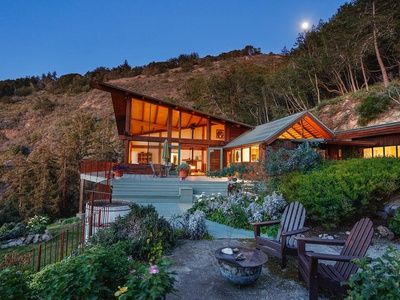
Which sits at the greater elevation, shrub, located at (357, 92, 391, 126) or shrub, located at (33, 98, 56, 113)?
shrub, located at (33, 98, 56, 113)

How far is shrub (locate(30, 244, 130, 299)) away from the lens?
260 centimetres

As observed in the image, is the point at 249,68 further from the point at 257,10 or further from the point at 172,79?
the point at 257,10

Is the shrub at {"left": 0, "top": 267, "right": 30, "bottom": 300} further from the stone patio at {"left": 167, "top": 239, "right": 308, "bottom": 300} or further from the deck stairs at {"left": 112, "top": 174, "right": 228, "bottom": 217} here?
the deck stairs at {"left": 112, "top": 174, "right": 228, "bottom": 217}

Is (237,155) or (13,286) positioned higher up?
(237,155)

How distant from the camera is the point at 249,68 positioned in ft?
108

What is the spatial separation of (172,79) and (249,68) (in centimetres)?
2070

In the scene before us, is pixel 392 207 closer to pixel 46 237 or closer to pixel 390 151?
pixel 390 151

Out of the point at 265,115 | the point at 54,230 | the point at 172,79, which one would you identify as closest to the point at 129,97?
the point at 54,230

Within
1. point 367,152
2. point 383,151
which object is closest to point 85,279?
point 383,151

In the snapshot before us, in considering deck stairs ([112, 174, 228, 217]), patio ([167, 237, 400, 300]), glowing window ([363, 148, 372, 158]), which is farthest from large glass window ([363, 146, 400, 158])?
patio ([167, 237, 400, 300])

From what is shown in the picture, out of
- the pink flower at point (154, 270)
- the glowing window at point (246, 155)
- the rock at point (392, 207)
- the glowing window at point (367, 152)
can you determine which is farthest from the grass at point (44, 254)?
the glowing window at point (367, 152)

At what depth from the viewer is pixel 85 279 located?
2645 mm

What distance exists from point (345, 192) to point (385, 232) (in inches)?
51.3

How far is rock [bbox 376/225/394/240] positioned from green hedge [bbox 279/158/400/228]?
53 centimetres
